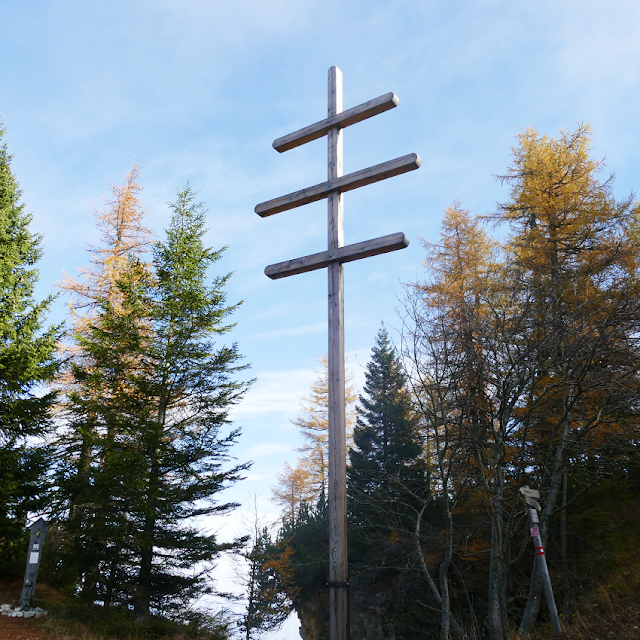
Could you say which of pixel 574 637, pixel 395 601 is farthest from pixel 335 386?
pixel 395 601

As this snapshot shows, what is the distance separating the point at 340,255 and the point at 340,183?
0.98m

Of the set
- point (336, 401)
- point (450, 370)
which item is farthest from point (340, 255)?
point (450, 370)

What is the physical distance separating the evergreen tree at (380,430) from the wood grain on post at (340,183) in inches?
480

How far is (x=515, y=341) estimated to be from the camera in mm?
9258

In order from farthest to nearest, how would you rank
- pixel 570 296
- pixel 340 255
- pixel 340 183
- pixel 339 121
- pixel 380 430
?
pixel 380 430 < pixel 570 296 < pixel 339 121 < pixel 340 183 < pixel 340 255

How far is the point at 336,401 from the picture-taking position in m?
6.20

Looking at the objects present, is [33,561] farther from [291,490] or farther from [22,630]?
[291,490]

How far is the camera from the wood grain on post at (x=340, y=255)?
6289 mm

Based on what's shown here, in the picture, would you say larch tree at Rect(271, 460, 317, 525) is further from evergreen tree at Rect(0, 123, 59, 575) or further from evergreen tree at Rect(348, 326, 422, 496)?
evergreen tree at Rect(0, 123, 59, 575)

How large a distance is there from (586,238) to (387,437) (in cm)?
1154

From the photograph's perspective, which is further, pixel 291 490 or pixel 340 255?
pixel 291 490

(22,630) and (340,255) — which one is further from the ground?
(340,255)

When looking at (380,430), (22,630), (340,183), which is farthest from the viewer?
(380,430)

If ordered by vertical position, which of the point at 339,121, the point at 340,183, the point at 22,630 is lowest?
the point at 22,630
